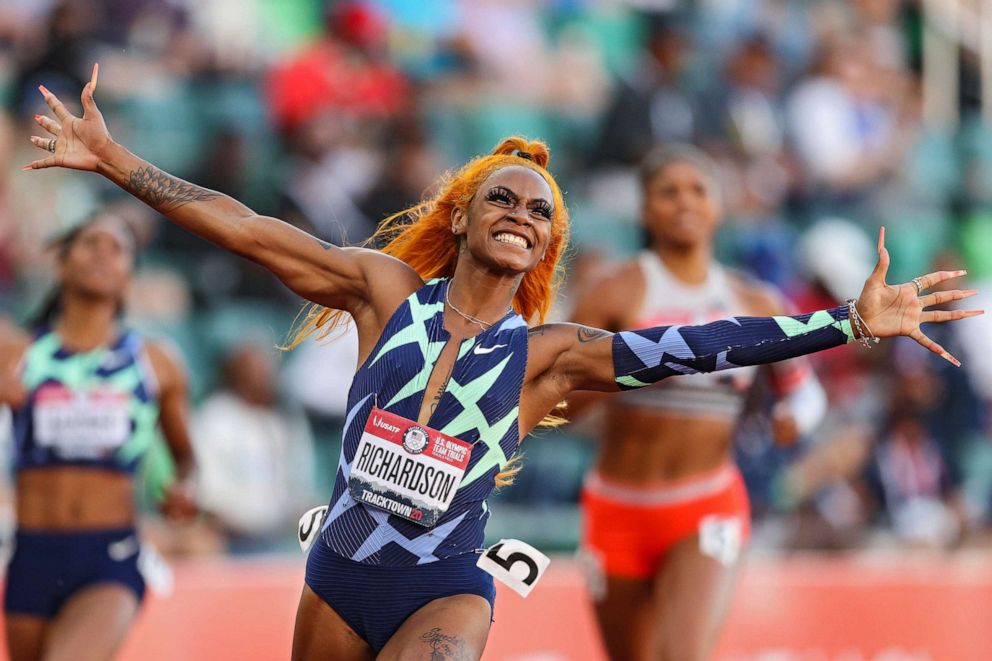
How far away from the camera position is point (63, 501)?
6.81 metres

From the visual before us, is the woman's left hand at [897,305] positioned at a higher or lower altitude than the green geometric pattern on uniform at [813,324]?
higher

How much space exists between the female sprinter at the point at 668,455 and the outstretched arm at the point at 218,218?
94.4 inches

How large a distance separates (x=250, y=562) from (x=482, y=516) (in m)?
4.80

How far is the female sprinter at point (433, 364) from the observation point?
15.4 feet

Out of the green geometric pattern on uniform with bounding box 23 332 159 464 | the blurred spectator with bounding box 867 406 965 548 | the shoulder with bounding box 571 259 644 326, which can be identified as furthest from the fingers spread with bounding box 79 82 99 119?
the blurred spectator with bounding box 867 406 965 548

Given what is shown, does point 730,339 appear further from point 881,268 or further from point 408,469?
point 408,469

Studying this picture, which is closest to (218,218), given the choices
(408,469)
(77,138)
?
(77,138)

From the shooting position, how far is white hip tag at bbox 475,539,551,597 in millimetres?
4801

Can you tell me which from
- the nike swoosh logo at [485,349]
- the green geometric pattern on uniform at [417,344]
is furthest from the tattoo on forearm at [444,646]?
the nike swoosh logo at [485,349]

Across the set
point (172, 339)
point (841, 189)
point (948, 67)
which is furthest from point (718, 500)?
point (948, 67)

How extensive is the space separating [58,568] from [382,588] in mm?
2581

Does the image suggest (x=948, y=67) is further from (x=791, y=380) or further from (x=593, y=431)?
(x=791, y=380)

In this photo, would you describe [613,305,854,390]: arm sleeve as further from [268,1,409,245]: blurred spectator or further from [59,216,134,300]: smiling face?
[268,1,409,245]: blurred spectator

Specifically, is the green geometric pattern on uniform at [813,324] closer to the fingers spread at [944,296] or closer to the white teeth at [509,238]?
the fingers spread at [944,296]
